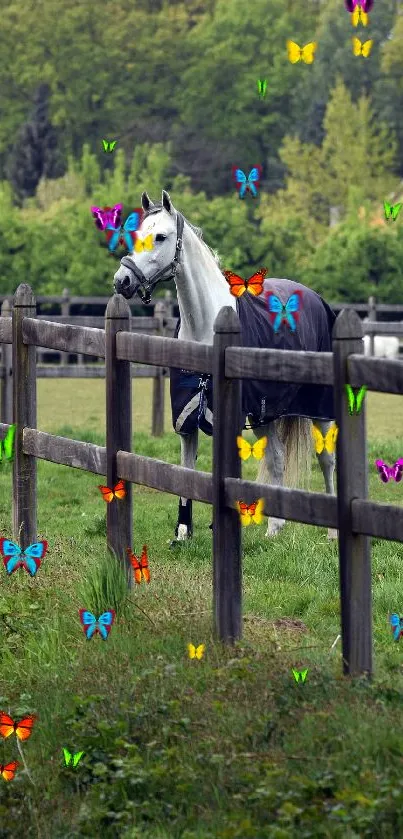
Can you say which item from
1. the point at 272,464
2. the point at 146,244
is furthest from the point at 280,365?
the point at 272,464

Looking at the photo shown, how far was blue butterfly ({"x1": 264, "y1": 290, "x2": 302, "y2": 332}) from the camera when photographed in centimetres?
1020

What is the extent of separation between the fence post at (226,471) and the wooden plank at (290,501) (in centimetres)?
8

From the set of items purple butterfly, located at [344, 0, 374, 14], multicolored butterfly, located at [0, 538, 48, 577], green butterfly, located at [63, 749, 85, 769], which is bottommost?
green butterfly, located at [63, 749, 85, 769]

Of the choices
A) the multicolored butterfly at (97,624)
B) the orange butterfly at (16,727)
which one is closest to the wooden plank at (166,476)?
the multicolored butterfly at (97,624)

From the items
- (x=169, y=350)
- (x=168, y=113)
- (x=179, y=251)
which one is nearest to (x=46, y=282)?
(x=179, y=251)

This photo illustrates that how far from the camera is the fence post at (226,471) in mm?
6762

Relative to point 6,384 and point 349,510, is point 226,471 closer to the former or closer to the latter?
point 349,510

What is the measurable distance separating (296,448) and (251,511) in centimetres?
451

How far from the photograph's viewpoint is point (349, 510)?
19.6ft

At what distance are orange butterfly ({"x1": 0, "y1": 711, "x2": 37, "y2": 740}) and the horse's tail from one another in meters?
5.10

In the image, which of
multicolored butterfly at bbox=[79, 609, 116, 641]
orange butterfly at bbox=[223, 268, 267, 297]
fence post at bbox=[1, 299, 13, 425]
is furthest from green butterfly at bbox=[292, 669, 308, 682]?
fence post at bbox=[1, 299, 13, 425]

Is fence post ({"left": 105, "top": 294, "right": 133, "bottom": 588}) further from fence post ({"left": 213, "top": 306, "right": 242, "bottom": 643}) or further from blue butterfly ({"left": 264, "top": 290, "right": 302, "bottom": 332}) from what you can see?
blue butterfly ({"left": 264, "top": 290, "right": 302, "bottom": 332})

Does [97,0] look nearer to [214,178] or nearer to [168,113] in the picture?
[168,113]

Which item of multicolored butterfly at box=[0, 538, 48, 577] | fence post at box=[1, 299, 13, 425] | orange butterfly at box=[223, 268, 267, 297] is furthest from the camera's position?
fence post at box=[1, 299, 13, 425]
